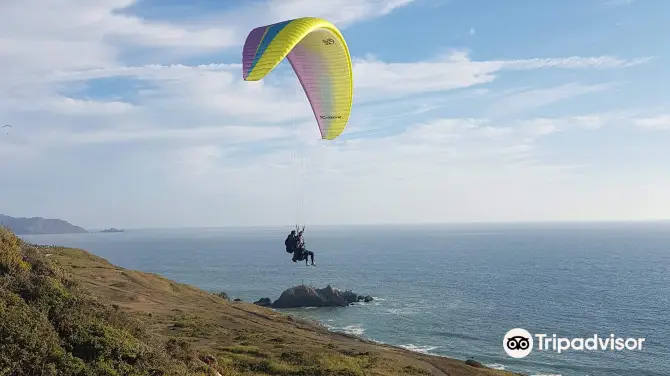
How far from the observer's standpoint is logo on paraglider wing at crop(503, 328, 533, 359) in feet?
157

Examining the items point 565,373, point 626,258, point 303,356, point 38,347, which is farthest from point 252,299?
point 626,258

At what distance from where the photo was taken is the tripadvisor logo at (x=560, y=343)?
49.7 meters

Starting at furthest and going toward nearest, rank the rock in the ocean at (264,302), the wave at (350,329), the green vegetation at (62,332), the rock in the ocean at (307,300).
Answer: the rock in the ocean at (307,300) < the rock in the ocean at (264,302) < the wave at (350,329) < the green vegetation at (62,332)

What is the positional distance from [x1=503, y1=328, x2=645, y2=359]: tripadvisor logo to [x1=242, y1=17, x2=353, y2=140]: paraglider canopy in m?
35.6

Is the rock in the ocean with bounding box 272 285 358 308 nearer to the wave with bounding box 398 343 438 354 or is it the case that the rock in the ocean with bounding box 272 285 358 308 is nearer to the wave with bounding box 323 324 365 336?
the wave with bounding box 323 324 365 336

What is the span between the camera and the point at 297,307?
2857 inches

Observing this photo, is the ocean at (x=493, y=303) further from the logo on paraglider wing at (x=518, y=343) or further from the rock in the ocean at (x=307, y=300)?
the rock in the ocean at (x=307, y=300)

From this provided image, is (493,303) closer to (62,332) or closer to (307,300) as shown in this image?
(307,300)

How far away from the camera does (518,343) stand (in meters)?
51.0

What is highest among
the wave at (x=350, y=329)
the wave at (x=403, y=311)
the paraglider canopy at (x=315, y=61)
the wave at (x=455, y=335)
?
the paraglider canopy at (x=315, y=61)

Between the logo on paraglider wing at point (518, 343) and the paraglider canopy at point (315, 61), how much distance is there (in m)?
35.0

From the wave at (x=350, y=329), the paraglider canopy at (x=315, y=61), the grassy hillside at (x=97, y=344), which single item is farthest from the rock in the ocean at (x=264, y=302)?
the paraglider canopy at (x=315, y=61)

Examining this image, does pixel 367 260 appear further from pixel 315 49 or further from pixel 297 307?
pixel 315 49

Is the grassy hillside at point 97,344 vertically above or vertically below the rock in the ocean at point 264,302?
above
